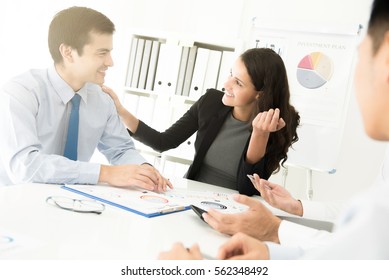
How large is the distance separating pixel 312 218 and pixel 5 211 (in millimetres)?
959

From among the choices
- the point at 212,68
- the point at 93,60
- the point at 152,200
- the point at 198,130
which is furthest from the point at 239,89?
the point at 152,200

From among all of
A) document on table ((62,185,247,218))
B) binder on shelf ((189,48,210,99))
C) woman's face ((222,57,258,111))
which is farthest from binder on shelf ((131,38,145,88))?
document on table ((62,185,247,218))

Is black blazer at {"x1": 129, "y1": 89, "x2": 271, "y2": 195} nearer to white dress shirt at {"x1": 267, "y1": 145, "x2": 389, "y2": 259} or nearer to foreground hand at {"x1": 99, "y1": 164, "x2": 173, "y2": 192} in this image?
foreground hand at {"x1": 99, "y1": 164, "x2": 173, "y2": 192}

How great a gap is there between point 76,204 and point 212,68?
1860 millimetres

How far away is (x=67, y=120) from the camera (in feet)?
4.95

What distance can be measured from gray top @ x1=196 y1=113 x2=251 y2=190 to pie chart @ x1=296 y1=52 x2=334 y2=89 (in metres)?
0.91

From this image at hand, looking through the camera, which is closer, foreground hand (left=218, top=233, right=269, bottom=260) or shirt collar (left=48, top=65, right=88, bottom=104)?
foreground hand (left=218, top=233, right=269, bottom=260)

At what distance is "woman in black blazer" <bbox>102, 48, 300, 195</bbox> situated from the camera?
1.80 meters

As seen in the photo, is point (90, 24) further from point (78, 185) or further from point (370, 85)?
point (370, 85)

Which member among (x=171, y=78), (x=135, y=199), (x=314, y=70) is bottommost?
(x=135, y=199)

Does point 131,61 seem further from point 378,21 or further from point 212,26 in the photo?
point 378,21

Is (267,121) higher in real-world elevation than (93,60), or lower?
lower

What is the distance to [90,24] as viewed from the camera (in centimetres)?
162

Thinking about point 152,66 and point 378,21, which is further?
point 152,66
